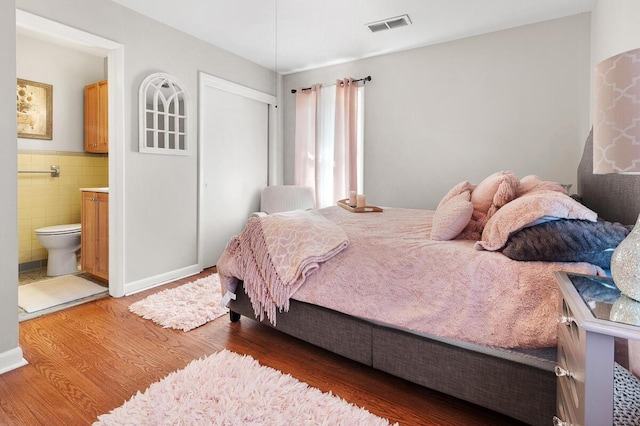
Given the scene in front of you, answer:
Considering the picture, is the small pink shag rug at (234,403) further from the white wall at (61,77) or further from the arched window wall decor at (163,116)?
the white wall at (61,77)

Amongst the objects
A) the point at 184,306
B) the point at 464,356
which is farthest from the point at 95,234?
the point at 464,356

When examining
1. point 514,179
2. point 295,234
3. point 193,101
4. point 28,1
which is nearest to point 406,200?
point 514,179

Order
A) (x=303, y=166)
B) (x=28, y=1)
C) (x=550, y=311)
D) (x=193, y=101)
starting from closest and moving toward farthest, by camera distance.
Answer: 1. (x=550, y=311)
2. (x=28, y=1)
3. (x=193, y=101)
4. (x=303, y=166)

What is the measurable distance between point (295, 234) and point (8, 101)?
5.67 ft

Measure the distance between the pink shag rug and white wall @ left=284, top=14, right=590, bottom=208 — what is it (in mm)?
2270

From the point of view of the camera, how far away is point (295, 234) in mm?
1997

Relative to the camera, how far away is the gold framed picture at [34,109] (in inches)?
142

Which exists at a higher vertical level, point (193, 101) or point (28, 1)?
point (28, 1)

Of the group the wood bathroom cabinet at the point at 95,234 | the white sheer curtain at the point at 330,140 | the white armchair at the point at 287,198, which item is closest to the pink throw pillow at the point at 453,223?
→ the white sheer curtain at the point at 330,140

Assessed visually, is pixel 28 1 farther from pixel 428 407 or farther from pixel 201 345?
pixel 428 407

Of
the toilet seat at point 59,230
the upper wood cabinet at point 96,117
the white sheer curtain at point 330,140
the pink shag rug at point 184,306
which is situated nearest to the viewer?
the pink shag rug at point 184,306

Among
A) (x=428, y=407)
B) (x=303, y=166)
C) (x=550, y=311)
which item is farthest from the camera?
(x=303, y=166)

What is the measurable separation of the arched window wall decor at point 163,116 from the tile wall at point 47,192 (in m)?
1.63

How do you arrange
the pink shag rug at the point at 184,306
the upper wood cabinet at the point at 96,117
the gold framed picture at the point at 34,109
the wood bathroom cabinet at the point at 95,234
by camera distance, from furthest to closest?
the upper wood cabinet at the point at 96,117 < the gold framed picture at the point at 34,109 < the wood bathroom cabinet at the point at 95,234 < the pink shag rug at the point at 184,306
